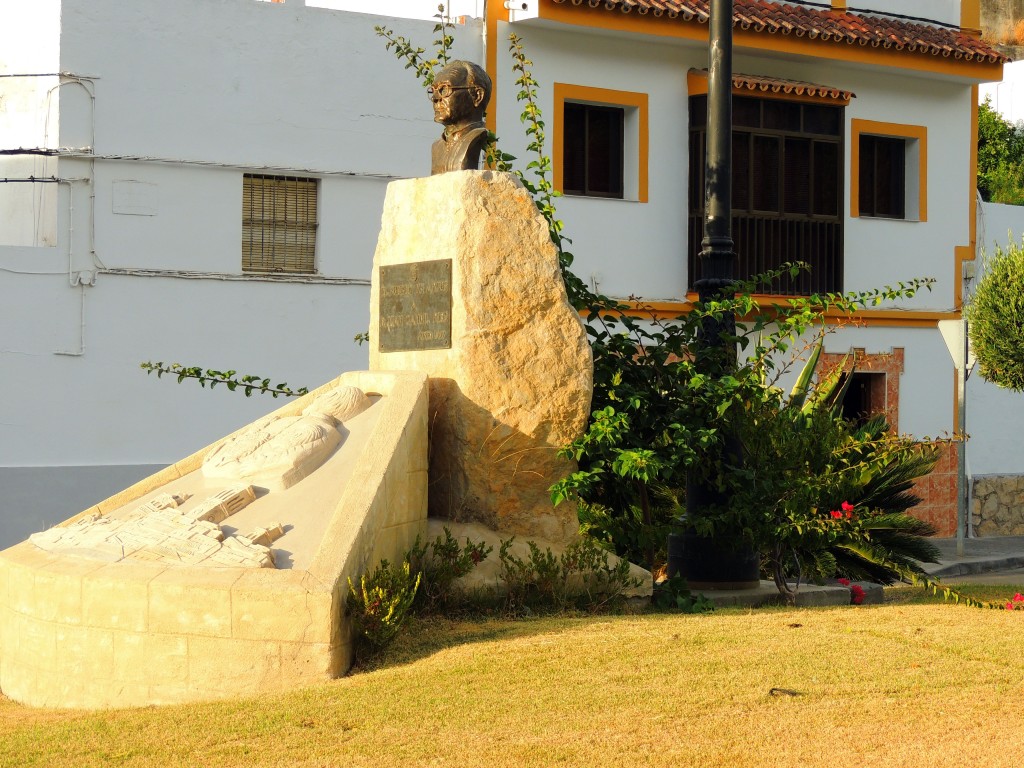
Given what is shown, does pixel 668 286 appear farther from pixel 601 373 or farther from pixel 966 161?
pixel 601 373

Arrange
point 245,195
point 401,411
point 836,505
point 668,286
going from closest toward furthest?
point 401,411 < point 836,505 < point 245,195 < point 668,286

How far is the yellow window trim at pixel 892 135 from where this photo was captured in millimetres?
18297

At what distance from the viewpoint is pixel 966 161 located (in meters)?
Result: 19.3

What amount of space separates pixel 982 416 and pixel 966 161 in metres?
3.53

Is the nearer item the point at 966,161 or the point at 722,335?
the point at 722,335

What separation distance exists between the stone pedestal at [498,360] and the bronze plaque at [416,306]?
1 centimetres

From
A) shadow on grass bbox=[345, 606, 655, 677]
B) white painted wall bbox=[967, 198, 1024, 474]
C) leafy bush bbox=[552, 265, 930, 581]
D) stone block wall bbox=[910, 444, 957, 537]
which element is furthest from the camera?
white painted wall bbox=[967, 198, 1024, 474]

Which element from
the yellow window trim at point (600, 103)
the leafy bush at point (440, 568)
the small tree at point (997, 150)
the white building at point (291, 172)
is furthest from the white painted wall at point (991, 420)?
the leafy bush at point (440, 568)

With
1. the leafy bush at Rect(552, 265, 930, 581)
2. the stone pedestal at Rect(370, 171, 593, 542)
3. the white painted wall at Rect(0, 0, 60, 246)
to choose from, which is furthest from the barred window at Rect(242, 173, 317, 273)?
the stone pedestal at Rect(370, 171, 593, 542)

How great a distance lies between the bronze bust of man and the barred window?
252 inches

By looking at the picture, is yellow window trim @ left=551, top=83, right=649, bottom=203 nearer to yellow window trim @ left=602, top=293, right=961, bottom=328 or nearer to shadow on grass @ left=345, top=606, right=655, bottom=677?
yellow window trim @ left=602, top=293, right=961, bottom=328

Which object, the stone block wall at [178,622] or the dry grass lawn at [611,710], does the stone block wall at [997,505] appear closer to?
the dry grass lawn at [611,710]

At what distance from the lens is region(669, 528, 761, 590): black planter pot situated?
8609 mm

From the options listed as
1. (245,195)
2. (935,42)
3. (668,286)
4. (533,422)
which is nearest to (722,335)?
(533,422)
